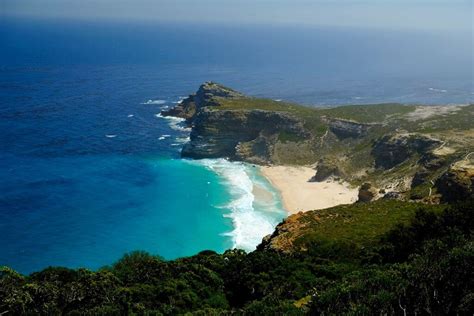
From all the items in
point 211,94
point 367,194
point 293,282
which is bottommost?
point 367,194

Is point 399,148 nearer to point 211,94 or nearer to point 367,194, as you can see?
point 367,194

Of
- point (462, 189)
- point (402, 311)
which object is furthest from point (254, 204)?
point (402, 311)

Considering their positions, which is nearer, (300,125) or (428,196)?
(428,196)

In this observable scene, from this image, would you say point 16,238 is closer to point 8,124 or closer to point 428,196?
point 428,196

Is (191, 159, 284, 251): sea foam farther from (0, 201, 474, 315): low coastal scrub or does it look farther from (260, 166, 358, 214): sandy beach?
(0, 201, 474, 315): low coastal scrub

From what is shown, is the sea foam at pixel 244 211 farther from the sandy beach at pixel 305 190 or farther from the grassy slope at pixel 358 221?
the grassy slope at pixel 358 221

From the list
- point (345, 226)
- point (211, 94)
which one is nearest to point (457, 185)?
point (345, 226)
